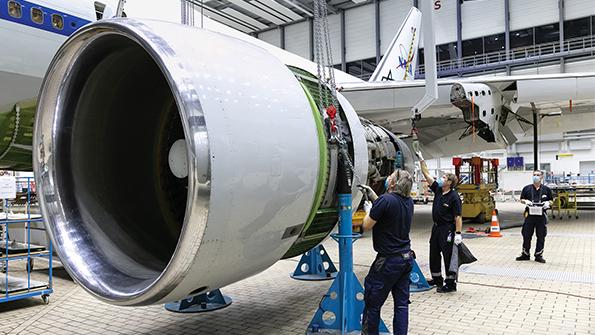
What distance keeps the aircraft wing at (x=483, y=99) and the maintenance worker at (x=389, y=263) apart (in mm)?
7631

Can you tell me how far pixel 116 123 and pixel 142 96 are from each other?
30cm

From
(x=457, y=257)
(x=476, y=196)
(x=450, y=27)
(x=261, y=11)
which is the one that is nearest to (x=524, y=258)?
(x=457, y=257)

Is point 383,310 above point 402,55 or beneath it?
beneath

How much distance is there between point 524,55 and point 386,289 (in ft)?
96.2

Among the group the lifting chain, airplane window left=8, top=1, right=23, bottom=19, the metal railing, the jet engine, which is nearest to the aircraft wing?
the lifting chain

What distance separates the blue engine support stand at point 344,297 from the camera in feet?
12.9

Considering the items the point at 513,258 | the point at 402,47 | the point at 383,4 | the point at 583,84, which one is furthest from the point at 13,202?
the point at 383,4

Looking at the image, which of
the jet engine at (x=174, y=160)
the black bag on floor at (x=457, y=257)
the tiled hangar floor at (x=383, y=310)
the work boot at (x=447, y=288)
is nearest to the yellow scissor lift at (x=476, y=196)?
the tiled hangar floor at (x=383, y=310)

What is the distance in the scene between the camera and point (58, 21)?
15.6ft

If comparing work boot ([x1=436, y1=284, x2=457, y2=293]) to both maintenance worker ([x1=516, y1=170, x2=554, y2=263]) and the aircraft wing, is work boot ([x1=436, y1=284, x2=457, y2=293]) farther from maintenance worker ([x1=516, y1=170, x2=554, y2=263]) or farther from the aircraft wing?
the aircraft wing

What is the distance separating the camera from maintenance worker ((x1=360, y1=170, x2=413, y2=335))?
3648mm

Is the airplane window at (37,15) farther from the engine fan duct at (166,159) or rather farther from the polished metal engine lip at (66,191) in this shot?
the polished metal engine lip at (66,191)

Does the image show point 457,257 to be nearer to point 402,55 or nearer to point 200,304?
point 200,304

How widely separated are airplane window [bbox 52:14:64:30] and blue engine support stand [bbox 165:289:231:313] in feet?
9.93
